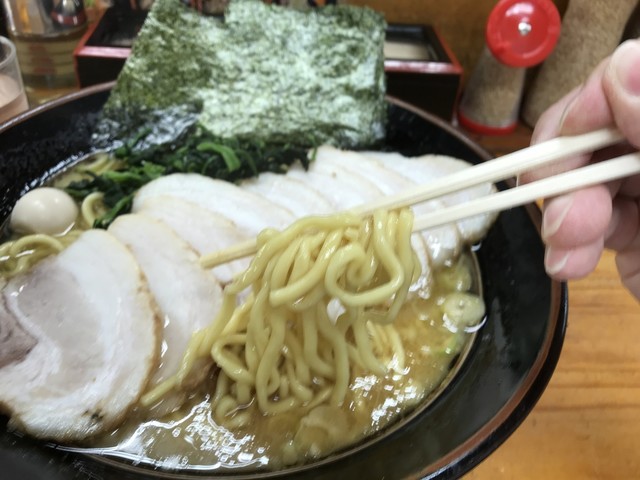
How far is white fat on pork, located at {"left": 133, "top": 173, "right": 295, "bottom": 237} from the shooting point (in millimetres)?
1483

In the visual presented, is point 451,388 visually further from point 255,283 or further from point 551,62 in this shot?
point 551,62

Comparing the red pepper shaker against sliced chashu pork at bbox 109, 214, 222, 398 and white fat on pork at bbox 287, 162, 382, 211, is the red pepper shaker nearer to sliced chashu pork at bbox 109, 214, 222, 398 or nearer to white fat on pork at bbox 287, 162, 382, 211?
white fat on pork at bbox 287, 162, 382, 211

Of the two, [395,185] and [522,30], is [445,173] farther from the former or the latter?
[522,30]

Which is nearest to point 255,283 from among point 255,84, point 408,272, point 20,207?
point 408,272

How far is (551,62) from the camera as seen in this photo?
2.23 meters

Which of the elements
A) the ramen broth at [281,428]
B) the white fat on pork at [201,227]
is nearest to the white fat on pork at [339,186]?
the white fat on pork at [201,227]

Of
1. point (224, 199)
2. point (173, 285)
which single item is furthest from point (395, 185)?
point (173, 285)

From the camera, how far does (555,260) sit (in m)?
1.03

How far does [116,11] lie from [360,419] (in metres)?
1.93

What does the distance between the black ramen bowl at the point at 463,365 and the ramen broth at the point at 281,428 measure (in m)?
0.04

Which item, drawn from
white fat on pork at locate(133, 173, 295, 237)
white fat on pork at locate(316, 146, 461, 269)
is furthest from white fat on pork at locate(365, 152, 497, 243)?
white fat on pork at locate(133, 173, 295, 237)

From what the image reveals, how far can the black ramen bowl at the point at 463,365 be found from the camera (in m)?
0.98

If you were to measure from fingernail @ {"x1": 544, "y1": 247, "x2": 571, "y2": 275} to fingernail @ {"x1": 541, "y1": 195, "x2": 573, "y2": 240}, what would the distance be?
41 millimetres

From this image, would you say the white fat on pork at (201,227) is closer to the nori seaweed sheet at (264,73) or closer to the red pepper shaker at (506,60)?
the nori seaweed sheet at (264,73)
